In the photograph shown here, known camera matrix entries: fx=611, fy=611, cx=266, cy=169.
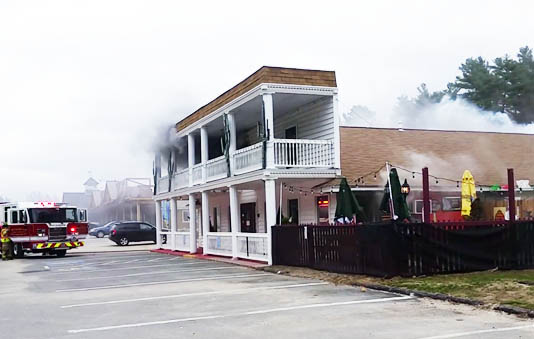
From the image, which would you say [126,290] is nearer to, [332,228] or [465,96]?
[332,228]

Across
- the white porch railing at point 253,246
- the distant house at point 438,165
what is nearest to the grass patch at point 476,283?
the white porch railing at point 253,246

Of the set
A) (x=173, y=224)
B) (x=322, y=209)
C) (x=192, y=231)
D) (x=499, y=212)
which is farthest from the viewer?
(x=173, y=224)

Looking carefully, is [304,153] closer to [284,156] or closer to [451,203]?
[284,156]

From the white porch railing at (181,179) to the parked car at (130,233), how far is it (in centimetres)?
1199

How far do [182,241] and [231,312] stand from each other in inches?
725

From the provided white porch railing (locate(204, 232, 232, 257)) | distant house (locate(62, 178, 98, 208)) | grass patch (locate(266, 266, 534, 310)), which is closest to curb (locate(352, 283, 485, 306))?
grass patch (locate(266, 266, 534, 310))

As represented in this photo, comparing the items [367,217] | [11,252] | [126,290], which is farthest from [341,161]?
[11,252]

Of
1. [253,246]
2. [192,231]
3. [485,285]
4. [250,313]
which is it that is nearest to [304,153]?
[253,246]

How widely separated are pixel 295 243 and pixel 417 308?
7.27m

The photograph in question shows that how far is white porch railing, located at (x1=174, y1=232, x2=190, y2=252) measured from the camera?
27422mm

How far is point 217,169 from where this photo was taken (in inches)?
906

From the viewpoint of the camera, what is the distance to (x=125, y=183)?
71.1 meters

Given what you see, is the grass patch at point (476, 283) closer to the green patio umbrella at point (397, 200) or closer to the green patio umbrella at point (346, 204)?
the green patio umbrella at point (346, 204)

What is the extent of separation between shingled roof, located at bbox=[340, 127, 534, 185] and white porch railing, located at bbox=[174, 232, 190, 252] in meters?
9.18
